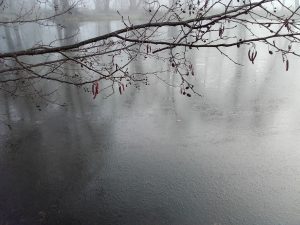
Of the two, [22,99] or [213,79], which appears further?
[213,79]

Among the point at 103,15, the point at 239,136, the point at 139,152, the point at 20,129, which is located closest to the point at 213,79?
the point at 239,136

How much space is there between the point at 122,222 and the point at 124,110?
520 cm

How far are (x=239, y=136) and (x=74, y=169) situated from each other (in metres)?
4.23

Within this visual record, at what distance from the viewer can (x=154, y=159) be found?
812 cm

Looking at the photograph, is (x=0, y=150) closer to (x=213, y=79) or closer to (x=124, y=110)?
(x=124, y=110)

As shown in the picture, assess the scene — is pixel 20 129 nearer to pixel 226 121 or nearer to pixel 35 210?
pixel 35 210

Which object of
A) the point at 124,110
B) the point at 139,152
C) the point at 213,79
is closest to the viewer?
the point at 139,152

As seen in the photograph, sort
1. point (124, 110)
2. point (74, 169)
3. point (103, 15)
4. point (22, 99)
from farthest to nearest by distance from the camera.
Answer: point (103, 15) → point (22, 99) → point (124, 110) → point (74, 169)

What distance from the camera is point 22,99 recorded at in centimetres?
1225

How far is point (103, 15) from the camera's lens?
132 ft

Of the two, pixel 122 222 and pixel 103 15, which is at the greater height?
pixel 103 15

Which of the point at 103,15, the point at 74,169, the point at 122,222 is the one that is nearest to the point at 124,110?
the point at 74,169

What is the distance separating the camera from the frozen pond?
6523 millimetres

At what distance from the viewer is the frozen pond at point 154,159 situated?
6.52m
